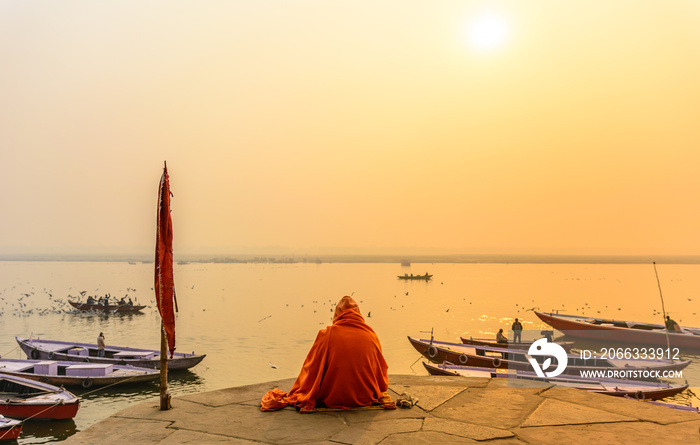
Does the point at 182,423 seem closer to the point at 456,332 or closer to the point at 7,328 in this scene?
the point at 456,332

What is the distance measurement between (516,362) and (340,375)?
63.3 ft

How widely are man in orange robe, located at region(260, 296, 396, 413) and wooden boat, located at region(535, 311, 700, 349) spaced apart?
32.1 metres

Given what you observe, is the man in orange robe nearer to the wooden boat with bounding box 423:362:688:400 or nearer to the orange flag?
the orange flag

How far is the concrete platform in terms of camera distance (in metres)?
4.50

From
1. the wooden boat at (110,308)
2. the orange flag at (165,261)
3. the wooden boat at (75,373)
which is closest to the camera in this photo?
the orange flag at (165,261)

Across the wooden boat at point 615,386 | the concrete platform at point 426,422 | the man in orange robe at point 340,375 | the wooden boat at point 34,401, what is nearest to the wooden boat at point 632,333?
the wooden boat at point 615,386

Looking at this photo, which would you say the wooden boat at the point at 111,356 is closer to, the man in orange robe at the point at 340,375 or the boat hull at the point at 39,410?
the boat hull at the point at 39,410

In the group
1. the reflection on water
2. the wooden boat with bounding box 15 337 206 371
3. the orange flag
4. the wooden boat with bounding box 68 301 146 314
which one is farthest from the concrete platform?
the wooden boat with bounding box 68 301 146 314

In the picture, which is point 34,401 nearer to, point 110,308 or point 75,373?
point 75,373

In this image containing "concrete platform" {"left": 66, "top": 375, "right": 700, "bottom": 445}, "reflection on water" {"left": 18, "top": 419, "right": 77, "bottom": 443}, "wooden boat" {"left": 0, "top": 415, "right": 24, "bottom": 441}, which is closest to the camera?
"concrete platform" {"left": 66, "top": 375, "right": 700, "bottom": 445}

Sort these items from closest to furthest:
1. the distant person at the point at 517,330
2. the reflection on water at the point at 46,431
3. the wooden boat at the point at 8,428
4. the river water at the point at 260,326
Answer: the wooden boat at the point at 8,428
the reflection on water at the point at 46,431
the river water at the point at 260,326
the distant person at the point at 517,330

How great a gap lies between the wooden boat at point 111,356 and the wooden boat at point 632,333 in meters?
28.3

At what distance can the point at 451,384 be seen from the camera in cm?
680

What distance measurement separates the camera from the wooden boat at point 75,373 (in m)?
22.7
